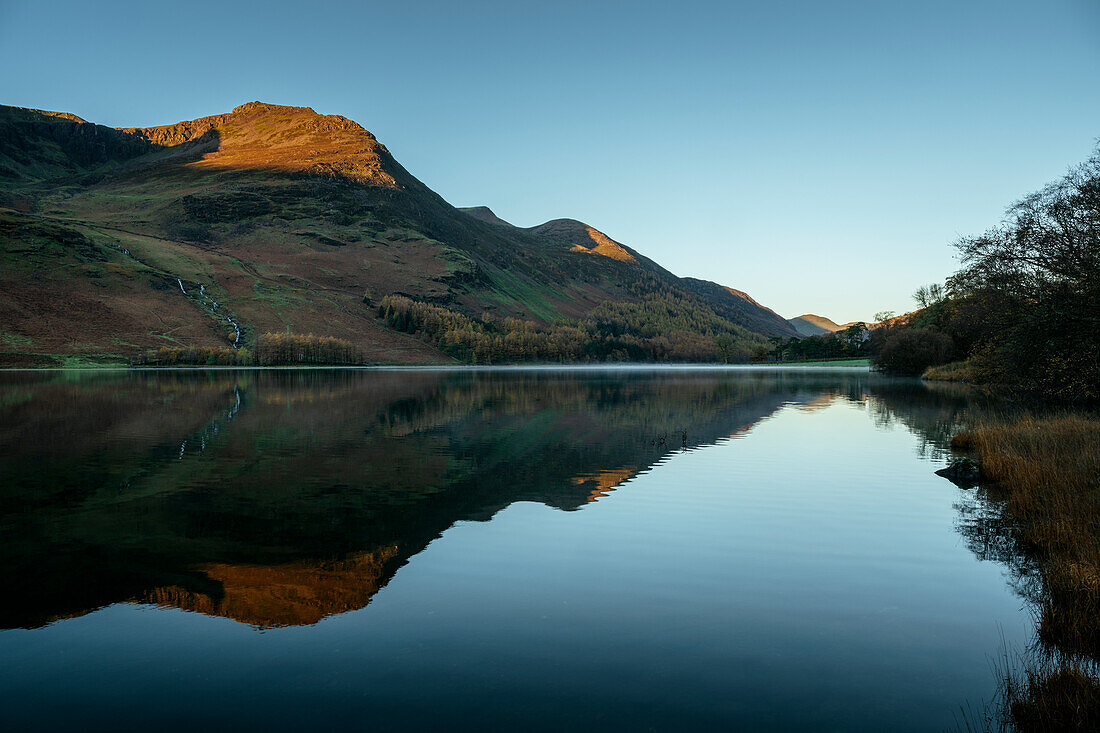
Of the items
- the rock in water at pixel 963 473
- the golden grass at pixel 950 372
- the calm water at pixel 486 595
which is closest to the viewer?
the calm water at pixel 486 595

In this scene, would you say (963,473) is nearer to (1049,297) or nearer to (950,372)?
(1049,297)

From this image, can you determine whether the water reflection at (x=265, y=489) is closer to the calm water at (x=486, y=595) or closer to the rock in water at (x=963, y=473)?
the calm water at (x=486, y=595)

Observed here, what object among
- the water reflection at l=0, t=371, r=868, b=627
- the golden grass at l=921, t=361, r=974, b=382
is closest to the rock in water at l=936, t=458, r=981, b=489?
the water reflection at l=0, t=371, r=868, b=627

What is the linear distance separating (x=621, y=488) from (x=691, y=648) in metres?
11.8

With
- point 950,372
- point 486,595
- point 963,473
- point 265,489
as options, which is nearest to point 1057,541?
point 963,473

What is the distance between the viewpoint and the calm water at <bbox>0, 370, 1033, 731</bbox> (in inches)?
295

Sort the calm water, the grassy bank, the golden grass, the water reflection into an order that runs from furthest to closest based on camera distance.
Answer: the golden grass
the water reflection
the calm water
the grassy bank

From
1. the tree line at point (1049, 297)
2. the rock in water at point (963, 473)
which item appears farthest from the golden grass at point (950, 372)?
the rock in water at point (963, 473)

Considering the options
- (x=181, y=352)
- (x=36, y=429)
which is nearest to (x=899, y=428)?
(x=36, y=429)

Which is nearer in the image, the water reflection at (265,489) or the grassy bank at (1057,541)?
the grassy bank at (1057,541)

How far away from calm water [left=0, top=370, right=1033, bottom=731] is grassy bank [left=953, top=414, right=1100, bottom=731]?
Result: 0.58 metres

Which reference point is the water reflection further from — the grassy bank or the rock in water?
the rock in water

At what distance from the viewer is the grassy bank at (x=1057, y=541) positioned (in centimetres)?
706

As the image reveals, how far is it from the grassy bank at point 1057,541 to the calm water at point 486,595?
0.58 m
